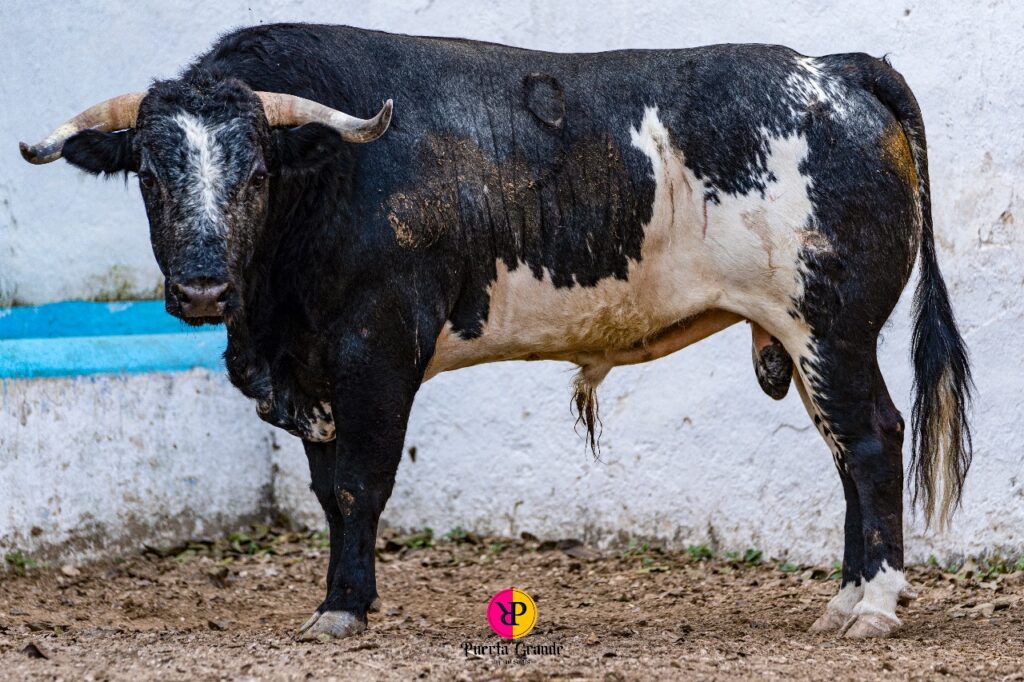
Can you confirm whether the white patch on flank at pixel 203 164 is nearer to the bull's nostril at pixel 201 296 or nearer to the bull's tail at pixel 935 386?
the bull's nostril at pixel 201 296

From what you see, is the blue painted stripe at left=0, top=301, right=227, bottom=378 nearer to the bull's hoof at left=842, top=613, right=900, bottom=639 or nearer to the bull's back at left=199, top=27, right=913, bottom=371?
the bull's back at left=199, top=27, right=913, bottom=371

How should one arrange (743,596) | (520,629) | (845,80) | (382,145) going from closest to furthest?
(520,629) < (382,145) < (845,80) < (743,596)

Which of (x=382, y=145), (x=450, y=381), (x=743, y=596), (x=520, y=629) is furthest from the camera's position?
(x=450, y=381)

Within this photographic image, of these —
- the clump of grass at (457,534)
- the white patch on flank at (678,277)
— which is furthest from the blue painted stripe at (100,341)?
the white patch on flank at (678,277)

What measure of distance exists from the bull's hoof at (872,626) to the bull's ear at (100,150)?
10.9 ft

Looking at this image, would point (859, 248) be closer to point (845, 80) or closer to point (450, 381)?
point (845, 80)

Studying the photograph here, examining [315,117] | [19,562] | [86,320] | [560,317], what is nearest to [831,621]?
[560,317]

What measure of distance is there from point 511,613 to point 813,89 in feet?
8.09

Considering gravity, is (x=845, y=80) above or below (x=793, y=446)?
above

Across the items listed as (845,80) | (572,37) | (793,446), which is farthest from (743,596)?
(572,37)

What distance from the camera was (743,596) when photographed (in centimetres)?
672

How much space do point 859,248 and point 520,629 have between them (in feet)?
6.66

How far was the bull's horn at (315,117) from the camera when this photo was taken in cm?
505

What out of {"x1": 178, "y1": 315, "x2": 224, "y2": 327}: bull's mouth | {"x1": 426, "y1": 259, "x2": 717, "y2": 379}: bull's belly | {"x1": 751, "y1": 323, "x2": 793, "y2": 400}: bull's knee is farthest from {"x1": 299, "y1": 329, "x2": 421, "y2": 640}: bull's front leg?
{"x1": 751, "y1": 323, "x2": 793, "y2": 400}: bull's knee
